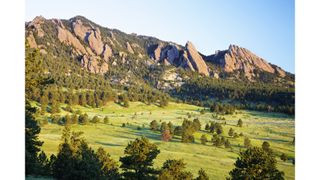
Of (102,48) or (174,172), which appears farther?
(102,48)

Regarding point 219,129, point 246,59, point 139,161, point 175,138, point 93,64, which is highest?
point 93,64

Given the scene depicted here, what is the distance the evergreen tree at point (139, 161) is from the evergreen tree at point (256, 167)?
121 inches

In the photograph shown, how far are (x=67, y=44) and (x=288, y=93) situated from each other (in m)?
21.7

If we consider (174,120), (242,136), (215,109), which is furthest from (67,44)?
(242,136)

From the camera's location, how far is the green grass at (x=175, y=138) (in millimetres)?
19545

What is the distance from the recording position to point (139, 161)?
46.5 ft

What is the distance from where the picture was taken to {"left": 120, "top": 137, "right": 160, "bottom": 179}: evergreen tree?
1394 cm

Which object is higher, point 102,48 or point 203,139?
point 102,48

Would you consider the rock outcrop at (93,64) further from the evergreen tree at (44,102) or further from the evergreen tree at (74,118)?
the evergreen tree at (44,102)

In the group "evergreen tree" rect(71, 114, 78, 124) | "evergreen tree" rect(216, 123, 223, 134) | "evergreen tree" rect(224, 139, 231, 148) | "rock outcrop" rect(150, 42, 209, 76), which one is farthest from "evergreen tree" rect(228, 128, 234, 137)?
"evergreen tree" rect(71, 114, 78, 124)

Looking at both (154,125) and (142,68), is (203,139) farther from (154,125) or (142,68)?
(142,68)

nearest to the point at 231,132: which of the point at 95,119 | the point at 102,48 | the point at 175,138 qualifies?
the point at 175,138

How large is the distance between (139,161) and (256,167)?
4193mm

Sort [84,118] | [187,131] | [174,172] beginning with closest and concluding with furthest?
[174,172]
[84,118]
[187,131]
